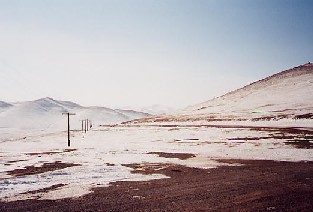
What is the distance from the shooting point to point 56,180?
20469mm

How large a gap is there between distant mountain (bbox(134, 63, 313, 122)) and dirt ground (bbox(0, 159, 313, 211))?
6573cm

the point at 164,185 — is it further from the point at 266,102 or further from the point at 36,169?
the point at 266,102

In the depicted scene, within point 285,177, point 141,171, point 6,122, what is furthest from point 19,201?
point 6,122

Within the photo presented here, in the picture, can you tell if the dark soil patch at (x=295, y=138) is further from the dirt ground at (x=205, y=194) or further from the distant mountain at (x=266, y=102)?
the distant mountain at (x=266, y=102)

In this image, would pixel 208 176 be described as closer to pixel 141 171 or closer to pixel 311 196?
pixel 141 171

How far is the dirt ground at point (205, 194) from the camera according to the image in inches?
543

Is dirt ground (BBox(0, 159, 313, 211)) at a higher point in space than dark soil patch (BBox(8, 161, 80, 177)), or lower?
lower

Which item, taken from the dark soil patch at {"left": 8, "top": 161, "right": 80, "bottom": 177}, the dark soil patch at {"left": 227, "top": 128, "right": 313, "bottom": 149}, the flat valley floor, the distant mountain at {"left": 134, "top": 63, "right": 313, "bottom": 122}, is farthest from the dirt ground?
the distant mountain at {"left": 134, "top": 63, "right": 313, "bottom": 122}

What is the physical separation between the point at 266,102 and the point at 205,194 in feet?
349

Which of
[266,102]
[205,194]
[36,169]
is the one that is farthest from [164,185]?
[266,102]

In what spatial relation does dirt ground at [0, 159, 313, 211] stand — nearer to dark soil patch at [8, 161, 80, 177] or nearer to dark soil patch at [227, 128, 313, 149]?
dark soil patch at [8, 161, 80, 177]

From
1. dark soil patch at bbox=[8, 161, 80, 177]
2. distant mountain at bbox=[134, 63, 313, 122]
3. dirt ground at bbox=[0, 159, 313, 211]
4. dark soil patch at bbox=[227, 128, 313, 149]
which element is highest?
distant mountain at bbox=[134, 63, 313, 122]

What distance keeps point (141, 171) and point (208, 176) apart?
17.0 ft

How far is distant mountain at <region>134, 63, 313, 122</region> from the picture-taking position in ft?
311
